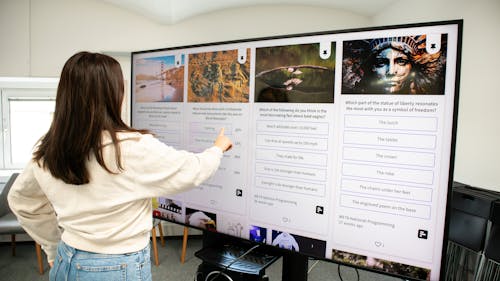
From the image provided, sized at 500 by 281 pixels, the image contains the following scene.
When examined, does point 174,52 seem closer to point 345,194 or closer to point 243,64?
point 243,64

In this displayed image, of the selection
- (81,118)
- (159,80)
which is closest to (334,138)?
(81,118)

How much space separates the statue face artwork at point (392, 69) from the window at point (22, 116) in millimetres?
3535

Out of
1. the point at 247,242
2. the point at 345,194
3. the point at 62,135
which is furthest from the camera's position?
the point at 247,242

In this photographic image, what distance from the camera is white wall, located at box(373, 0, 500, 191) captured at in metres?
2.01

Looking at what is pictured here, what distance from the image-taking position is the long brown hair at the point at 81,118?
1016 mm

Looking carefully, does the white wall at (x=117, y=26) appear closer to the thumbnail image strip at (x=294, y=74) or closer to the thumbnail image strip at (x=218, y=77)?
the thumbnail image strip at (x=294, y=74)

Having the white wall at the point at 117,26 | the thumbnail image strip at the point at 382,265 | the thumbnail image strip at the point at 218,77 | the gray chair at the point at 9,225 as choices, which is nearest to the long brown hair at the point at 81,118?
the thumbnail image strip at the point at 218,77

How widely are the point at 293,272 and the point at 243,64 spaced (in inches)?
36.9

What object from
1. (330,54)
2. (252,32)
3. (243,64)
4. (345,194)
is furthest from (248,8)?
(345,194)

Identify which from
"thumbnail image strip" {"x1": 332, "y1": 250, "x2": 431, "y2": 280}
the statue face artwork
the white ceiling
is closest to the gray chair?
the white ceiling

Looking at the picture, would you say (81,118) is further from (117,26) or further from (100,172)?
(117,26)

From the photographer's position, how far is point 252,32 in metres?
3.38

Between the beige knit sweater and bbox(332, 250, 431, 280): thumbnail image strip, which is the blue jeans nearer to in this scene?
the beige knit sweater

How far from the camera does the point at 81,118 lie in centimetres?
102
